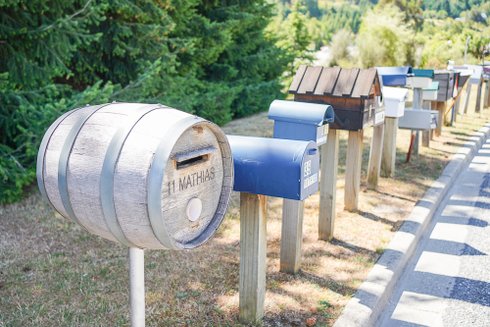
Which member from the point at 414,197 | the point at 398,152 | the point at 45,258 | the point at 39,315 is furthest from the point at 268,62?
the point at 39,315

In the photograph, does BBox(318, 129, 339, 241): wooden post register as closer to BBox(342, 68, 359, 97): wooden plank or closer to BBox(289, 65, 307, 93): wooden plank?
BBox(342, 68, 359, 97): wooden plank

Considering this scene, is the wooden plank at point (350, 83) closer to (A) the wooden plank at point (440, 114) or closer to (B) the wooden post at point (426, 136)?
(B) the wooden post at point (426, 136)

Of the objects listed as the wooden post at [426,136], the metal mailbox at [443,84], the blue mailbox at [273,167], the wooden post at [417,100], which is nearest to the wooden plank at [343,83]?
the blue mailbox at [273,167]

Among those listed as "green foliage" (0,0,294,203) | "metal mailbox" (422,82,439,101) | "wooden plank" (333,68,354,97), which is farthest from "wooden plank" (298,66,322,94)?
"metal mailbox" (422,82,439,101)

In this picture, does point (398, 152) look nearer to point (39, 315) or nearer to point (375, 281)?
point (375, 281)

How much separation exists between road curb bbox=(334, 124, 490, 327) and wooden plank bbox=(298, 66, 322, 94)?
1.58 m

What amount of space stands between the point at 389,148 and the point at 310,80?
2.69 m

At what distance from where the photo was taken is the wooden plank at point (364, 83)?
455 centimetres

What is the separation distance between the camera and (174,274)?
153 inches

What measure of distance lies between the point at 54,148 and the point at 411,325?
2.60 m

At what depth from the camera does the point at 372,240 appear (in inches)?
187

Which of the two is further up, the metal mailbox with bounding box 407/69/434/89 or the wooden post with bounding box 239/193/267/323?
the metal mailbox with bounding box 407/69/434/89

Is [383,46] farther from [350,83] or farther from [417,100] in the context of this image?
[350,83]

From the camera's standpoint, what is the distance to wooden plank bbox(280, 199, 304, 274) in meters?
3.84
